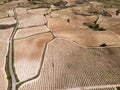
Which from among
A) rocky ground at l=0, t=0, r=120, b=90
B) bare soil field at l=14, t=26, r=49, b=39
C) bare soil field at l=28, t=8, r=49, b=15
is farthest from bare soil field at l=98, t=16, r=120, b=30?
bare soil field at l=28, t=8, r=49, b=15

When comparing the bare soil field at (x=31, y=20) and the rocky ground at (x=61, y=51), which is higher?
the rocky ground at (x=61, y=51)

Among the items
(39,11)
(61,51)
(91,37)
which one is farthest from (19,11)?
(61,51)

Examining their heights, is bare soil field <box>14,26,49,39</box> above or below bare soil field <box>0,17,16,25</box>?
above

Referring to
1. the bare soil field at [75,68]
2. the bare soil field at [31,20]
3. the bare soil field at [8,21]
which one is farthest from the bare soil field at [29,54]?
the bare soil field at [8,21]

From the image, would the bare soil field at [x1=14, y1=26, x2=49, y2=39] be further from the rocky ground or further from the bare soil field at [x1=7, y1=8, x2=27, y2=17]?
the bare soil field at [x1=7, y1=8, x2=27, y2=17]

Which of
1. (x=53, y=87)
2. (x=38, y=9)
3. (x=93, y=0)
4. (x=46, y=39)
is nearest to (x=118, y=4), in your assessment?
(x=93, y=0)

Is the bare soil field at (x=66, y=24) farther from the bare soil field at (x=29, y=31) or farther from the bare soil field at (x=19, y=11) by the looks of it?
the bare soil field at (x=19, y=11)

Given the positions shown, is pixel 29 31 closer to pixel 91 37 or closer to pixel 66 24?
pixel 66 24
